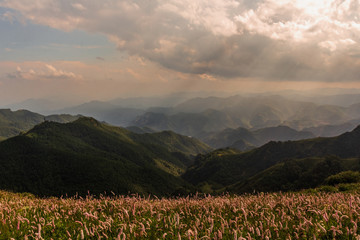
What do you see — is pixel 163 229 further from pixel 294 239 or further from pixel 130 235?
pixel 294 239

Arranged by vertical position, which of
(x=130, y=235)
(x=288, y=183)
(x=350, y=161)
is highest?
(x=130, y=235)

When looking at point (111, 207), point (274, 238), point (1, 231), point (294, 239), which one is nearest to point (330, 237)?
point (294, 239)

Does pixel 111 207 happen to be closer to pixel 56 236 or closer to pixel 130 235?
pixel 56 236

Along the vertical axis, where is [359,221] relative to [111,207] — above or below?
above

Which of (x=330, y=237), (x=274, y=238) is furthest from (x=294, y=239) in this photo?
(x=330, y=237)

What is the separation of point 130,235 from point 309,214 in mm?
5020

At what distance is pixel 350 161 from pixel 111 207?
23163cm

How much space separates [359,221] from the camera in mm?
5316

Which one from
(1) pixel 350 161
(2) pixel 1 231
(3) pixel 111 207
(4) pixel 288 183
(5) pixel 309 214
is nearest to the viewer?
(2) pixel 1 231

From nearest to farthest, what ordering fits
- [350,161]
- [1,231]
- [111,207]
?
[1,231], [111,207], [350,161]

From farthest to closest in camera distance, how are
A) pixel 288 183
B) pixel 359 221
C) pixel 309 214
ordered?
pixel 288 183
pixel 309 214
pixel 359 221

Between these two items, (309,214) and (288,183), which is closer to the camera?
(309,214)

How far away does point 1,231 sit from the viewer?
5.70 metres

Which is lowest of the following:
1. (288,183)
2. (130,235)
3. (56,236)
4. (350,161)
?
(288,183)
